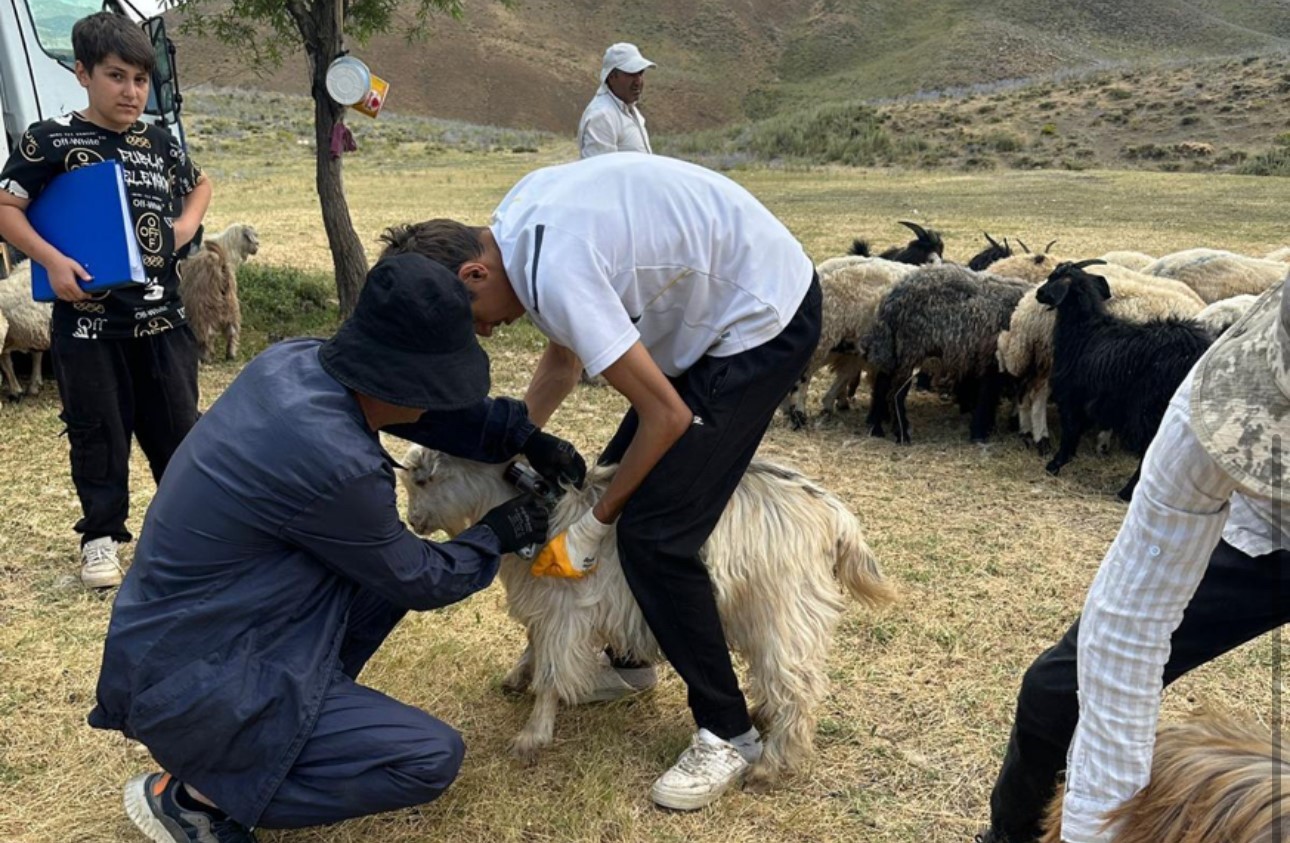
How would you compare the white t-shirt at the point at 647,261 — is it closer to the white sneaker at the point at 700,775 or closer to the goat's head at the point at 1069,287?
the white sneaker at the point at 700,775

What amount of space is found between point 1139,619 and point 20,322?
8.01m

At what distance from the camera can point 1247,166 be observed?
29000mm

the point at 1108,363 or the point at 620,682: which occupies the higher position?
the point at 1108,363

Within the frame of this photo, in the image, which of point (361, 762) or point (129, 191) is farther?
point (129, 191)

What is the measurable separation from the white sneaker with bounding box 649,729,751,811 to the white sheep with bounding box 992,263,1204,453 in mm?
4627

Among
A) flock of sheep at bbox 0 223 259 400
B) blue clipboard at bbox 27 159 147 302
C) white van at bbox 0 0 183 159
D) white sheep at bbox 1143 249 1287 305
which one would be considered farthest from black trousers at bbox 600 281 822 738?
white van at bbox 0 0 183 159

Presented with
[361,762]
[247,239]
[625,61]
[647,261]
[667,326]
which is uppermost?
[625,61]

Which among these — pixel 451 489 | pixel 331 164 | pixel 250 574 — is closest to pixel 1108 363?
pixel 451 489

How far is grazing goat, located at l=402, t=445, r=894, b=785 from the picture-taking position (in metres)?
3.08

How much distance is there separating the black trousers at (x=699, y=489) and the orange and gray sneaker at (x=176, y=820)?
1338mm

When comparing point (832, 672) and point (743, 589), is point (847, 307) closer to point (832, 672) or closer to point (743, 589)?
point (832, 672)

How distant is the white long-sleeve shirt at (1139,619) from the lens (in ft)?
4.80


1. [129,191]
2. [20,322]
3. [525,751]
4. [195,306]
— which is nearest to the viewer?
[525,751]

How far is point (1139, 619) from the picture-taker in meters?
1.51
